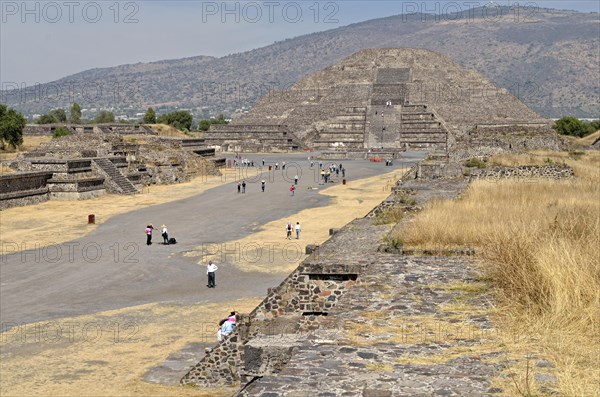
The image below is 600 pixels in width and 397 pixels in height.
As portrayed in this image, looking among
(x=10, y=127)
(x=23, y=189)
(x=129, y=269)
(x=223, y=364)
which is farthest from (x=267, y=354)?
(x=10, y=127)

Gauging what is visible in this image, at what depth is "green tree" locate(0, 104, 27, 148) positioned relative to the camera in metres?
75.5

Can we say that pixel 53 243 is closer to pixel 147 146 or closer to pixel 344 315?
pixel 344 315

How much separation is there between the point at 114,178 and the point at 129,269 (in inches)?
1227

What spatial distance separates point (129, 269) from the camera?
27.5 metres

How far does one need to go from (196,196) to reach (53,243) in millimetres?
20395

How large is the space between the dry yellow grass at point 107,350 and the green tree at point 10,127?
6059 centimetres

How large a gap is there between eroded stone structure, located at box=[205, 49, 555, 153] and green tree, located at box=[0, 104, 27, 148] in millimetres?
38013

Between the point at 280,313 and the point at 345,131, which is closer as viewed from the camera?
the point at 280,313

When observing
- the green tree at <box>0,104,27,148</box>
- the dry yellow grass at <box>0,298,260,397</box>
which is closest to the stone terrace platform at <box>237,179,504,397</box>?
the dry yellow grass at <box>0,298,260,397</box>

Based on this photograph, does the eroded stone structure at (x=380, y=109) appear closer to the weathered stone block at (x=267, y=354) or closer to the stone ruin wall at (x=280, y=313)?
the stone ruin wall at (x=280, y=313)

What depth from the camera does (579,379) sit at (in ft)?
21.8

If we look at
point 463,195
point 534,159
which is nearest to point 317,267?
point 463,195

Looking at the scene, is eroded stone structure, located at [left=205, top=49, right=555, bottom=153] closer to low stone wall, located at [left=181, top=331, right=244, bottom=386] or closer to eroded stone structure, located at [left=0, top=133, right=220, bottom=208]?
eroded stone structure, located at [left=0, top=133, right=220, bottom=208]

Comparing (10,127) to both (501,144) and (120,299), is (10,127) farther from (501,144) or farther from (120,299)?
(120,299)
